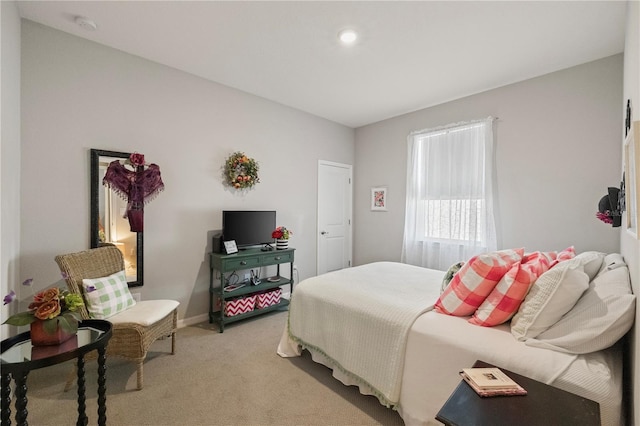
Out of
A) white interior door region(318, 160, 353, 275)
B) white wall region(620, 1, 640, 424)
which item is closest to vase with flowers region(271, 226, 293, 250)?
white interior door region(318, 160, 353, 275)

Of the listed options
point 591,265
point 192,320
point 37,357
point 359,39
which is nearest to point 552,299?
point 591,265

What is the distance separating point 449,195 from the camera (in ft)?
12.7

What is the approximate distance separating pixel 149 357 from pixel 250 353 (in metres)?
0.87

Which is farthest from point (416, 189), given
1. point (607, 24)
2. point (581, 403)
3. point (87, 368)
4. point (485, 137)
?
point (87, 368)

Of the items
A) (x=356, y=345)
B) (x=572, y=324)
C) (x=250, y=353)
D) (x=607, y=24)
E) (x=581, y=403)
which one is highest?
(x=607, y=24)

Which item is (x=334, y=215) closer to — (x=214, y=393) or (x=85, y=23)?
(x=214, y=393)

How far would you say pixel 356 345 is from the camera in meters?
2.01

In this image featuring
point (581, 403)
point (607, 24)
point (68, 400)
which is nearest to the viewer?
point (581, 403)

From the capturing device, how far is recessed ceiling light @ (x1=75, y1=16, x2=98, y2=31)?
90.1 inches

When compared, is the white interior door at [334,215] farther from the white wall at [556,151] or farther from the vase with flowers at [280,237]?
the white wall at [556,151]

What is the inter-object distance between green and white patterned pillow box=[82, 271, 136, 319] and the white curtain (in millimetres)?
3513

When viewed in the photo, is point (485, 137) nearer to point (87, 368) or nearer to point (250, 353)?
point (250, 353)

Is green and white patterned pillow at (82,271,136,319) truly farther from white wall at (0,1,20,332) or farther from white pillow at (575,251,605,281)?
white pillow at (575,251,605,281)

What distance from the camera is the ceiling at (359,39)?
2139mm
